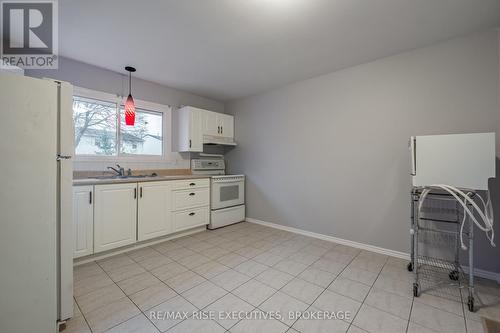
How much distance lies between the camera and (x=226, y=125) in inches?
165

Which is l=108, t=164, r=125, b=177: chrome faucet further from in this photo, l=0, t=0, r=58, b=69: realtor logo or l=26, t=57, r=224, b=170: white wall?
l=0, t=0, r=58, b=69: realtor logo

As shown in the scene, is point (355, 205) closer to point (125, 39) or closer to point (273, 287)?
point (273, 287)

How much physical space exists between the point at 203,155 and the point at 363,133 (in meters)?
2.73

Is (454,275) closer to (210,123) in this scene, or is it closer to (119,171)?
(210,123)

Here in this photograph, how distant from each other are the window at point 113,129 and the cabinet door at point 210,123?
2.25 ft

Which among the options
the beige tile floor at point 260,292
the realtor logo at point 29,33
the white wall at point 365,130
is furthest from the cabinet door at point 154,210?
the realtor logo at point 29,33

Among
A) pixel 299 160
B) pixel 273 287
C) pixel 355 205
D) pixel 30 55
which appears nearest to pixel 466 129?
pixel 355 205

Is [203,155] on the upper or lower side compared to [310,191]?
upper

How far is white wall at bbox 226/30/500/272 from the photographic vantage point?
6.86ft

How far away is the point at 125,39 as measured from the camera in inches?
86.0

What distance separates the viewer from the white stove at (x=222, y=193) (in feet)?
11.7

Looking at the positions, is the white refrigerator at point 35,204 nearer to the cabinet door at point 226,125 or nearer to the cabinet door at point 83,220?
the cabinet door at point 83,220

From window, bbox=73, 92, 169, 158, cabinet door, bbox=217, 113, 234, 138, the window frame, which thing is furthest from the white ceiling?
cabinet door, bbox=217, 113, 234, 138

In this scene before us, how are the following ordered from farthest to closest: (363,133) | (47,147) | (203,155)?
1. (203,155)
2. (363,133)
3. (47,147)
